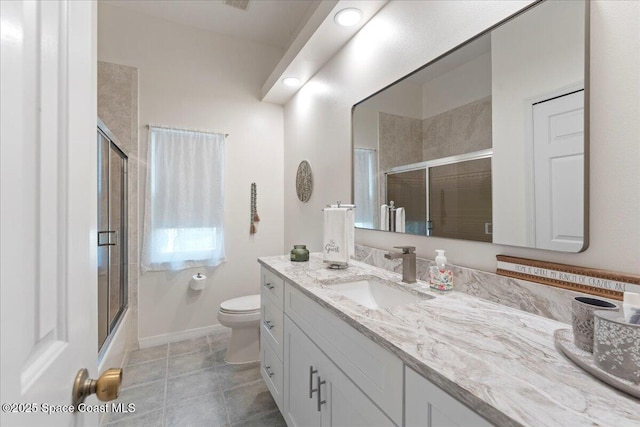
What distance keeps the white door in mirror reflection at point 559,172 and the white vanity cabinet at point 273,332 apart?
1.20m

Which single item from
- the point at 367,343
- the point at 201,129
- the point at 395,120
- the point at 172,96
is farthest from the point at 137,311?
the point at 395,120

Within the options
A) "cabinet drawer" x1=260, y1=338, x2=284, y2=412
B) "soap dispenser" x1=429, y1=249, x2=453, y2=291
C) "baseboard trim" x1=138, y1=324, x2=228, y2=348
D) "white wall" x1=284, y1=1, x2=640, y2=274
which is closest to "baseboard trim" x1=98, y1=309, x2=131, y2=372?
"baseboard trim" x1=138, y1=324, x2=228, y2=348

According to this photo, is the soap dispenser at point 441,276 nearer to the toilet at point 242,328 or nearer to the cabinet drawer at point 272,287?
the cabinet drawer at point 272,287

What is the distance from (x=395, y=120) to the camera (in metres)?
1.63

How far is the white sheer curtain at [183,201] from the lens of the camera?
8.46 feet

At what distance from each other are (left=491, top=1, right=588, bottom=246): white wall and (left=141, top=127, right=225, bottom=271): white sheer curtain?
242cm

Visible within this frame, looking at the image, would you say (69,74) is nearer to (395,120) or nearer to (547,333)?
(547,333)

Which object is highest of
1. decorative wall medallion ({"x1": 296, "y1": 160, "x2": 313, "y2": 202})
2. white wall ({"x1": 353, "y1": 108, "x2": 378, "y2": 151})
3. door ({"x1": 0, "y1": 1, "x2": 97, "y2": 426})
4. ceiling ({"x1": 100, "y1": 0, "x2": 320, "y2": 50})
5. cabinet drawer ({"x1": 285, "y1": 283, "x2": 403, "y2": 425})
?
ceiling ({"x1": 100, "y1": 0, "x2": 320, "y2": 50})

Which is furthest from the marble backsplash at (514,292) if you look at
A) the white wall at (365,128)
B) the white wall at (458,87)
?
the white wall at (365,128)

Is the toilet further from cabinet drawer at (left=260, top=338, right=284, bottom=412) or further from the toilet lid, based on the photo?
cabinet drawer at (left=260, top=338, right=284, bottom=412)

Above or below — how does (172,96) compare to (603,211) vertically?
above

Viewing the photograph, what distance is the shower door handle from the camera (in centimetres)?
176

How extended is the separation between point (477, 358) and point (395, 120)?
1312 mm

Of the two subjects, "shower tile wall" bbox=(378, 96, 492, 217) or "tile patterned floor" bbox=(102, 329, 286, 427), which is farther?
"tile patterned floor" bbox=(102, 329, 286, 427)
